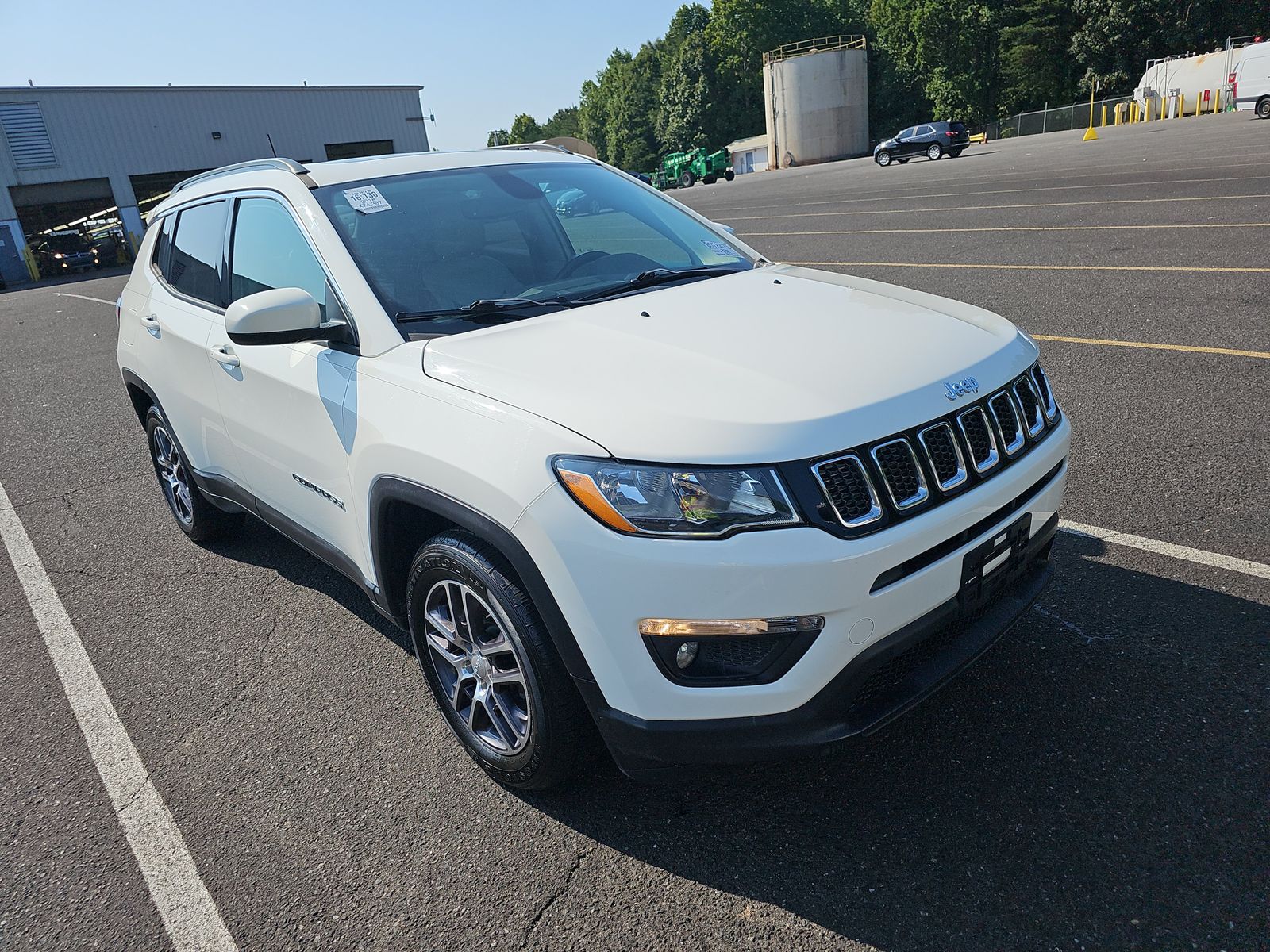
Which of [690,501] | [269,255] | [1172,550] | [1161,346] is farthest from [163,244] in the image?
[1161,346]

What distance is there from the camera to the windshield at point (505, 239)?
3.05 meters

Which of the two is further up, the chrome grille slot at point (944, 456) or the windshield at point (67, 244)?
the chrome grille slot at point (944, 456)

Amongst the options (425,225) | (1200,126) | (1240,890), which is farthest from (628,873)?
(1200,126)

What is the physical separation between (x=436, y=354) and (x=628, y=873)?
62.2 inches

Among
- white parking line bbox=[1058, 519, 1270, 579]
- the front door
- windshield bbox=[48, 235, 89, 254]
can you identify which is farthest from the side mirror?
windshield bbox=[48, 235, 89, 254]

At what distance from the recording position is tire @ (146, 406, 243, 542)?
4.73 metres

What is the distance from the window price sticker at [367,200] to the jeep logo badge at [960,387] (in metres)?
2.08

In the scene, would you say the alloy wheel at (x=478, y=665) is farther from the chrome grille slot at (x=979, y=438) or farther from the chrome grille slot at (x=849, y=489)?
the chrome grille slot at (x=979, y=438)

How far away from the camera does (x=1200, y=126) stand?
3225 centimetres

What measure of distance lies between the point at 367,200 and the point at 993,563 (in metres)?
2.47

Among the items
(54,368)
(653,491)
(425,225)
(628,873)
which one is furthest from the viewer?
(54,368)

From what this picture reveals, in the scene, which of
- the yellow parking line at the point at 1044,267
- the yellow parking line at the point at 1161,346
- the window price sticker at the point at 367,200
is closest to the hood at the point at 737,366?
the window price sticker at the point at 367,200

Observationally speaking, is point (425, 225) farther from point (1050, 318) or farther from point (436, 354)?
point (1050, 318)

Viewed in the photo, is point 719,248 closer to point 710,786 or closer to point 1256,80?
point 710,786
